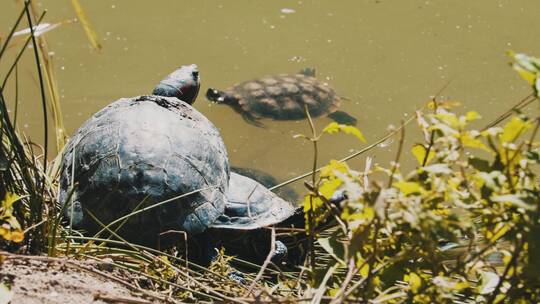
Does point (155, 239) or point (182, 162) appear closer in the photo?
point (155, 239)

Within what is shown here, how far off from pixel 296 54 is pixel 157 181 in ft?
10.6

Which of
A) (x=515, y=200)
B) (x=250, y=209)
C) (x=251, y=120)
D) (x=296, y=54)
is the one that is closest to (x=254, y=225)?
(x=250, y=209)

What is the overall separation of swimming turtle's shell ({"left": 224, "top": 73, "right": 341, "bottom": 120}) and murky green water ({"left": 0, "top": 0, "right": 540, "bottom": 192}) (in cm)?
10

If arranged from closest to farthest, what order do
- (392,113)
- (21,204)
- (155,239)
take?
(21,204)
(155,239)
(392,113)

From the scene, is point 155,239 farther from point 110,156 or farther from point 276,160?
point 276,160

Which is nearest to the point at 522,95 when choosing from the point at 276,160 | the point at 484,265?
the point at 276,160

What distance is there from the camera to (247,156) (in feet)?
16.1

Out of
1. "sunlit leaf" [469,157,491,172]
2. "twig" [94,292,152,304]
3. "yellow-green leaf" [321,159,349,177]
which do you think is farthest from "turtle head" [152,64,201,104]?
"sunlit leaf" [469,157,491,172]

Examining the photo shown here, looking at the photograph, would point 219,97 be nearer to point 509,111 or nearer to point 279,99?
point 279,99

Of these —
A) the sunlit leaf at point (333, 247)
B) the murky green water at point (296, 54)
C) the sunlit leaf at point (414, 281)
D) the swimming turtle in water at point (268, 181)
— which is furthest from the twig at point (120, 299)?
the murky green water at point (296, 54)

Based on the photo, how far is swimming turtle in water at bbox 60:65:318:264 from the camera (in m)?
2.90

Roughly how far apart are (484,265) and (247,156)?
3261 mm

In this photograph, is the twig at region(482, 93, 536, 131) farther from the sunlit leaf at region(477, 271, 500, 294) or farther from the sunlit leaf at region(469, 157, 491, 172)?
the sunlit leaf at region(477, 271, 500, 294)

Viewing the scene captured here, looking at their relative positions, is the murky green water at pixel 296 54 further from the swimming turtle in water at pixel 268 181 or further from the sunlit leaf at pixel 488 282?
the sunlit leaf at pixel 488 282
